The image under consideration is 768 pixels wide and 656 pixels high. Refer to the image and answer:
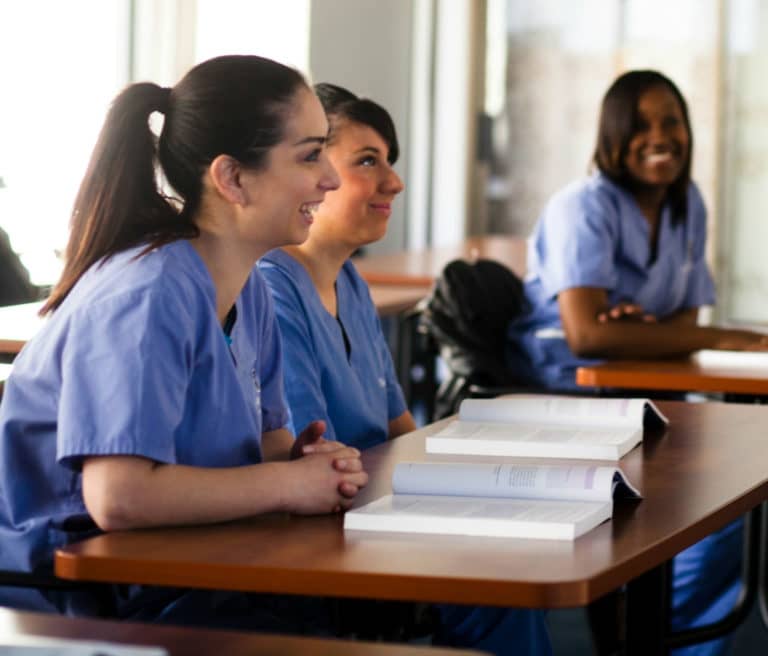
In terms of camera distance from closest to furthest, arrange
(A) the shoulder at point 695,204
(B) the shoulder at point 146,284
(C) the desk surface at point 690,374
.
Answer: (B) the shoulder at point 146,284 → (C) the desk surface at point 690,374 → (A) the shoulder at point 695,204

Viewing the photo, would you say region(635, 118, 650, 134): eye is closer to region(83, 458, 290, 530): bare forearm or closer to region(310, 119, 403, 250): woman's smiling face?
region(310, 119, 403, 250): woman's smiling face

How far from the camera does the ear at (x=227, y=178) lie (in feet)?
5.85

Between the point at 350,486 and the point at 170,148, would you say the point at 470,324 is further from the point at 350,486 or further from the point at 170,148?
the point at 350,486

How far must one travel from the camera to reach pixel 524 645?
2242 millimetres

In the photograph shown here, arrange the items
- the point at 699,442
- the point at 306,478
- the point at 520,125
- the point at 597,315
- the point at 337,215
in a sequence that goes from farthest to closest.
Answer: the point at 520,125 → the point at 597,315 → the point at 337,215 → the point at 699,442 → the point at 306,478

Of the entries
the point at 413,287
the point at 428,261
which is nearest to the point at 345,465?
the point at 413,287

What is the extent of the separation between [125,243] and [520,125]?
5969 millimetres

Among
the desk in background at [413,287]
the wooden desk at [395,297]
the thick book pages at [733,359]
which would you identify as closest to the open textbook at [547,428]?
the thick book pages at [733,359]

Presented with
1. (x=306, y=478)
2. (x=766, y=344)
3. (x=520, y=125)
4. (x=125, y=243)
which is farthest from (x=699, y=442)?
(x=520, y=125)

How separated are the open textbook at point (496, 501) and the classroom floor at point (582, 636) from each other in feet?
5.42

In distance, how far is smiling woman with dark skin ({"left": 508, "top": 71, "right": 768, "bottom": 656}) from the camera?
3.38 meters

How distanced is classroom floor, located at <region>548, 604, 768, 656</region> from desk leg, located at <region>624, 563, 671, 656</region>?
60.5 inches

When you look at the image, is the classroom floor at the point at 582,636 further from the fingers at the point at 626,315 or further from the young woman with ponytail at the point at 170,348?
the young woman with ponytail at the point at 170,348

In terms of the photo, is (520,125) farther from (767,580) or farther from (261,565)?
(261,565)
